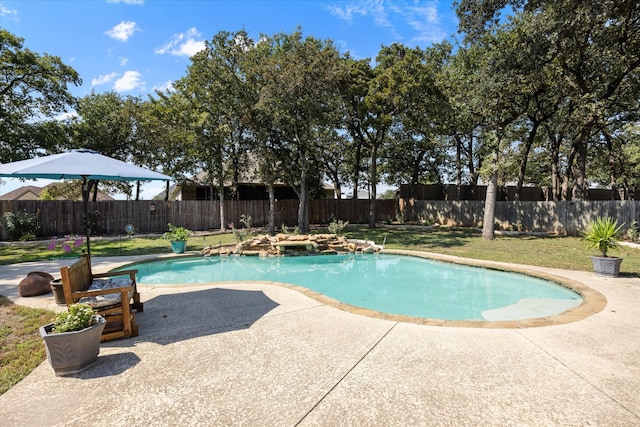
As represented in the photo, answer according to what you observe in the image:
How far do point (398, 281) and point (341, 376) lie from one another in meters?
5.52

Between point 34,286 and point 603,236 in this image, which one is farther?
point 603,236

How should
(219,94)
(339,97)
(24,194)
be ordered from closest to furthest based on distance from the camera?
(339,97), (219,94), (24,194)

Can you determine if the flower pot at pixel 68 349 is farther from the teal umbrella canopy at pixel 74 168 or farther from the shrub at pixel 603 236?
the shrub at pixel 603 236

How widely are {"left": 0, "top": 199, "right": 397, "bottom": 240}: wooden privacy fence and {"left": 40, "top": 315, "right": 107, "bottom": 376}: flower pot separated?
12.4m

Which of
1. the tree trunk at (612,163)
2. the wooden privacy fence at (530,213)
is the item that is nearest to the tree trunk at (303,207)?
the wooden privacy fence at (530,213)

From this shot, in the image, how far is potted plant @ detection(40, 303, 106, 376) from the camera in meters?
2.73

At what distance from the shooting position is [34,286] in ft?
16.9

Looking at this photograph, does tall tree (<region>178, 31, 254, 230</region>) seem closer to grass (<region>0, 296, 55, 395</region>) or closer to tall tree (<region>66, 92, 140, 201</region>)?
tall tree (<region>66, 92, 140, 201</region>)

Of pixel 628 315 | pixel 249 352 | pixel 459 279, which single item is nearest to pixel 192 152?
pixel 459 279

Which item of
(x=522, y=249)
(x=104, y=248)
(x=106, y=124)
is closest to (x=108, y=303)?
(x=104, y=248)

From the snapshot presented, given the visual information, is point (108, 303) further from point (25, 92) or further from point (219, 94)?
point (25, 92)

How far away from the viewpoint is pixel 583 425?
2.10m

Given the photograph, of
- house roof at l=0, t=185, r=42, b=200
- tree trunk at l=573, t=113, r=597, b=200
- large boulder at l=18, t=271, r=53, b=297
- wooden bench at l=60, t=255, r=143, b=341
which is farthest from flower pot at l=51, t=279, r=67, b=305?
house roof at l=0, t=185, r=42, b=200

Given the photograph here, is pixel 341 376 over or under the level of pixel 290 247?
under
